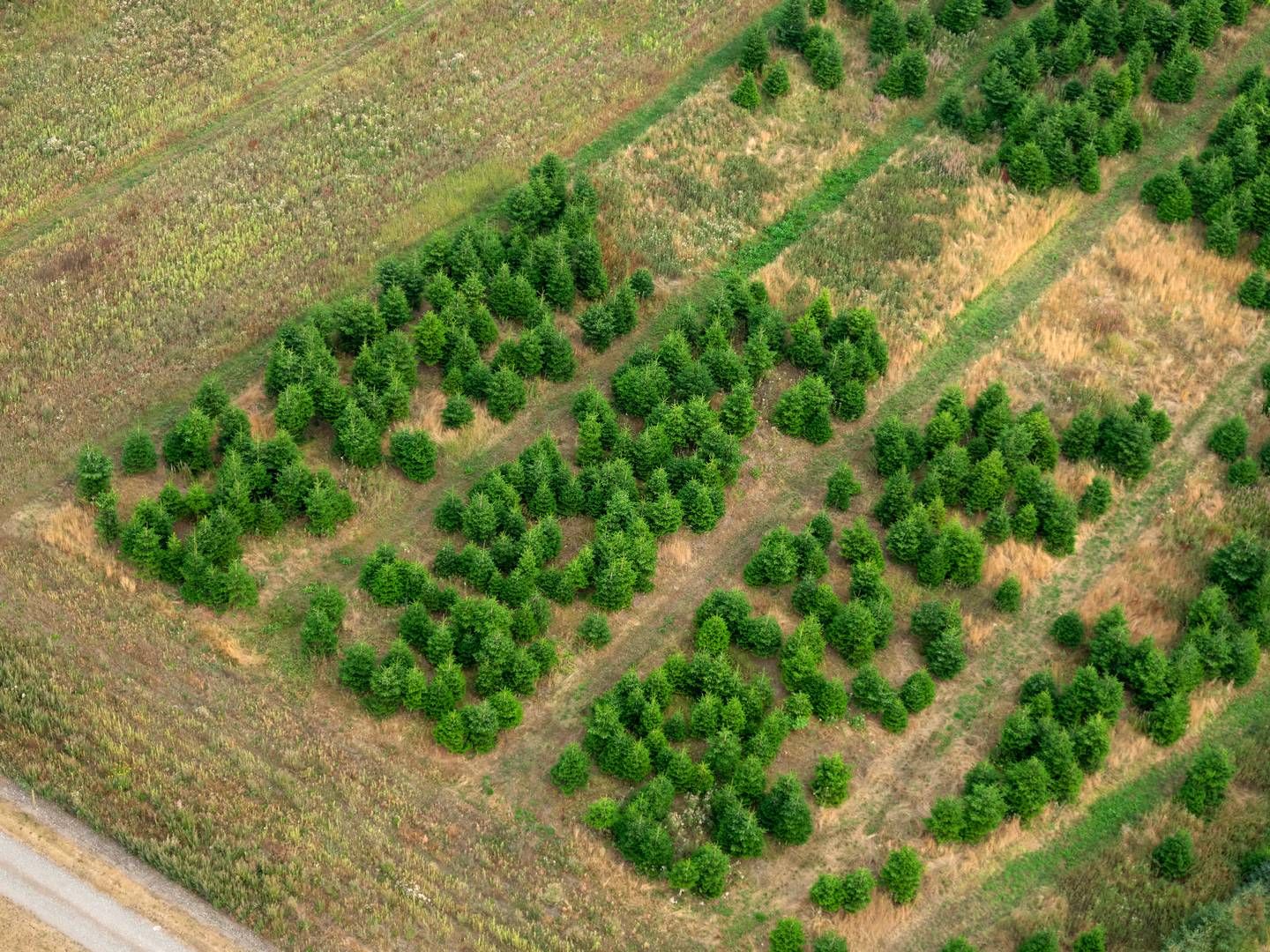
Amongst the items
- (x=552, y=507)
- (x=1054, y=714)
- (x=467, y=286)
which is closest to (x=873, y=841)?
(x=1054, y=714)

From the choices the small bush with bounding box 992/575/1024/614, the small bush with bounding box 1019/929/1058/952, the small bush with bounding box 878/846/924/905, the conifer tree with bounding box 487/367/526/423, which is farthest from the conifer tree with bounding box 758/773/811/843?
the conifer tree with bounding box 487/367/526/423

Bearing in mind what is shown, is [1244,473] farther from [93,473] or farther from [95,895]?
[95,895]

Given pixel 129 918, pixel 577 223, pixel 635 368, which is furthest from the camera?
pixel 577 223

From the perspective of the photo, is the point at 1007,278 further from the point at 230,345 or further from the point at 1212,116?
the point at 230,345

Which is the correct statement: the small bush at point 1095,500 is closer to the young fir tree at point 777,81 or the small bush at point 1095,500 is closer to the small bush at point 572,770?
the small bush at point 572,770

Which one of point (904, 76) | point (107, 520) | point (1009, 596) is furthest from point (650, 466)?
point (904, 76)

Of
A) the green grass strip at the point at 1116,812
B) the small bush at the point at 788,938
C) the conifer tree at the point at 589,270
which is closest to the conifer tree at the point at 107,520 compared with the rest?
the conifer tree at the point at 589,270
